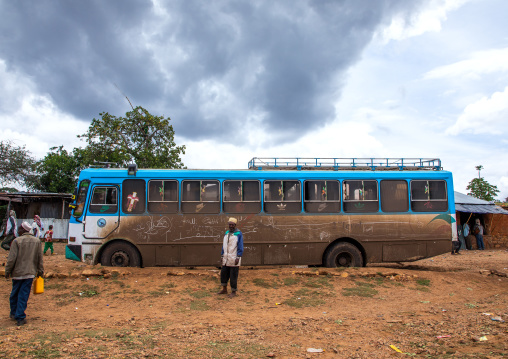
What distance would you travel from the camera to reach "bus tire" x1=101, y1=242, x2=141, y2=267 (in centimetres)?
984

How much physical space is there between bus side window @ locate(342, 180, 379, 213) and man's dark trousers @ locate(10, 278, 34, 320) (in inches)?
315

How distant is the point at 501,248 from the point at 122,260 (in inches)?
844

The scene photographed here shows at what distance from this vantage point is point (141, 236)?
32.4 feet

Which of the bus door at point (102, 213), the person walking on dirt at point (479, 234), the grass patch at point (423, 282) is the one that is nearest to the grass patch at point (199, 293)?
the bus door at point (102, 213)

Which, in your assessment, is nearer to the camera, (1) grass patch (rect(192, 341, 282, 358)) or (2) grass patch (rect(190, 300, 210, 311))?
(1) grass patch (rect(192, 341, 282, 358))

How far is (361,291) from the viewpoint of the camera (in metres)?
8.68

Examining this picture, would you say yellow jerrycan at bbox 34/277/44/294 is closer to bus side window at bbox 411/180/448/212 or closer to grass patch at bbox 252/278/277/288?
grass patch at bbox 252/278/277/288

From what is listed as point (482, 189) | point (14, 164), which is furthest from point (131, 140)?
point (482, 189)

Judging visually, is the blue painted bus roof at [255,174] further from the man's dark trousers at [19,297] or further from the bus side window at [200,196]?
the man's dark trousers at [19,297]

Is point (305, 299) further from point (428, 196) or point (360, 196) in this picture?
point (428, 196)

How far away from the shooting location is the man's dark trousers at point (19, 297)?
584 cm

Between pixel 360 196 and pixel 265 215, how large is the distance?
2913mm

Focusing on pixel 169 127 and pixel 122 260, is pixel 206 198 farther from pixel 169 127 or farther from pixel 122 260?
pixel 169 127

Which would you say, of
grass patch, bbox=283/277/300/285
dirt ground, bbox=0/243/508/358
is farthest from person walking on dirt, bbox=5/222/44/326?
grass patch, bbox=283/277/300/285
